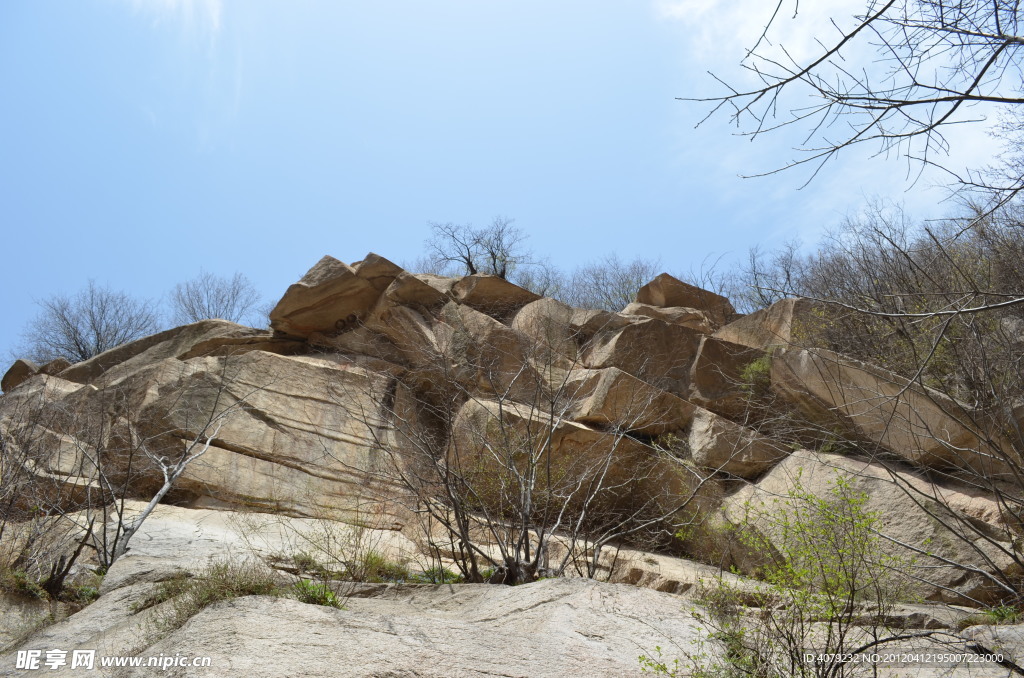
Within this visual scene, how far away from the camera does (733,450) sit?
42.9ft

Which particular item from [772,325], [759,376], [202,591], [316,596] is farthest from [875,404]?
[202,591]

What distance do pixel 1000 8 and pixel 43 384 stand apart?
56.1 feet

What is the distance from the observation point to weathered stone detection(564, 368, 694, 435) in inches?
539

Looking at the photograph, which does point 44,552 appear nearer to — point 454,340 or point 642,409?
point 454,340

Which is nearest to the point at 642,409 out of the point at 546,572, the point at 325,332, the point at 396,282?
the point at 546,572

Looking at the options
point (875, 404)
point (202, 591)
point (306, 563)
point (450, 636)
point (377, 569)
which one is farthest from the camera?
point (875, 404)

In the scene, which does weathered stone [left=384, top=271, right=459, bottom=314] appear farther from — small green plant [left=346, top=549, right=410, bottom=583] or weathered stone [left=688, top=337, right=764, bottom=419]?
small green plant [left=346, top=549, right=410, bottom=583]

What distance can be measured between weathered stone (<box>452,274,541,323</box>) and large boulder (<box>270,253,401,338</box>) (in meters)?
1.76

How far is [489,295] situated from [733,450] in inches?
287

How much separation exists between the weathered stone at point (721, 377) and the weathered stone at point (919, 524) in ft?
8.54

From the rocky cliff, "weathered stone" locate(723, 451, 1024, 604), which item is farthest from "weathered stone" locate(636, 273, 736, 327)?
"weathered stone" locate(723, 451, 1024, 604)

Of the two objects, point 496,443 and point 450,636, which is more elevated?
point 496,443

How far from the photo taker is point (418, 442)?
10883mm

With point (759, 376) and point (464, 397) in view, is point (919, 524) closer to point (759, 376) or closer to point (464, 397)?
point (759, 376)
